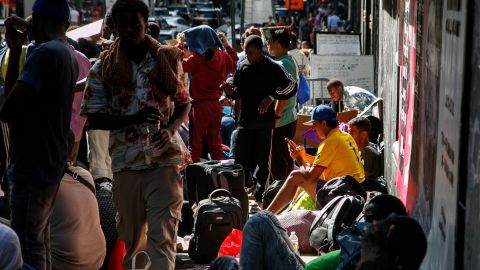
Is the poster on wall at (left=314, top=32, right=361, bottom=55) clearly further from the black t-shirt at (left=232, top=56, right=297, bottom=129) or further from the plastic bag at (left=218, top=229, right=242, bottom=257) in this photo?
the plastic bag at (left=218, top=229, right=242, bottom=257)

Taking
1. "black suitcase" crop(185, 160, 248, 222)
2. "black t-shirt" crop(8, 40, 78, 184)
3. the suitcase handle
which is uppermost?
"black t-shirt" crop(8, 40, 78, 184)

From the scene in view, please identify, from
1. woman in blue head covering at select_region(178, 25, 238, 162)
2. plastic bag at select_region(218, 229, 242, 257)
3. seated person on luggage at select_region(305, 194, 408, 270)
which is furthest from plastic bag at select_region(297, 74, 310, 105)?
seated person on luggage at select_region(305, 194, 408, 270)

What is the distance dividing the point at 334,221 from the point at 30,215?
2664 millimetres

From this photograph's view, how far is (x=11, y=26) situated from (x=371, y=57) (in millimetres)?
9637

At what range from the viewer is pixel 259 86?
36.8ft

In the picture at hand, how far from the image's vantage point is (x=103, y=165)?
1056 cm

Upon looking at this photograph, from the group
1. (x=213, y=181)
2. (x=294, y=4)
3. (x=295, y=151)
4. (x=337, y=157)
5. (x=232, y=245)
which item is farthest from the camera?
(x=294, y=4)

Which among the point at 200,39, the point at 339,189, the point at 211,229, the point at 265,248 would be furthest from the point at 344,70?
the point at 265,248

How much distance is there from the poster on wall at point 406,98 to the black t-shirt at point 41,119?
2.37m

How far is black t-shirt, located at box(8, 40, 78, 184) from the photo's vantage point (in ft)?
20.6

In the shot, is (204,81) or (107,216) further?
(204,81)

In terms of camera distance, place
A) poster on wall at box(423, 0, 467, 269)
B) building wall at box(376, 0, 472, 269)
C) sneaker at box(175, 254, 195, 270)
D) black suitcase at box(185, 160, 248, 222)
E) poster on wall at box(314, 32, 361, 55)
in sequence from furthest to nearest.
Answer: poster on wall at box(314, 32, 361, 55) < black suitcase at box(185, 160, 248, 222) < sneaker at box(175, 254, 195, 270) < poster on wall at box(423, 0, 467, 269) < building wall at box(376, 0, 472, 269)

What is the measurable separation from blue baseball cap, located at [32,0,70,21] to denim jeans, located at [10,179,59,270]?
924 millimetres

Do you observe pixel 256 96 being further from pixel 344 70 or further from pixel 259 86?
pixel 344 70
